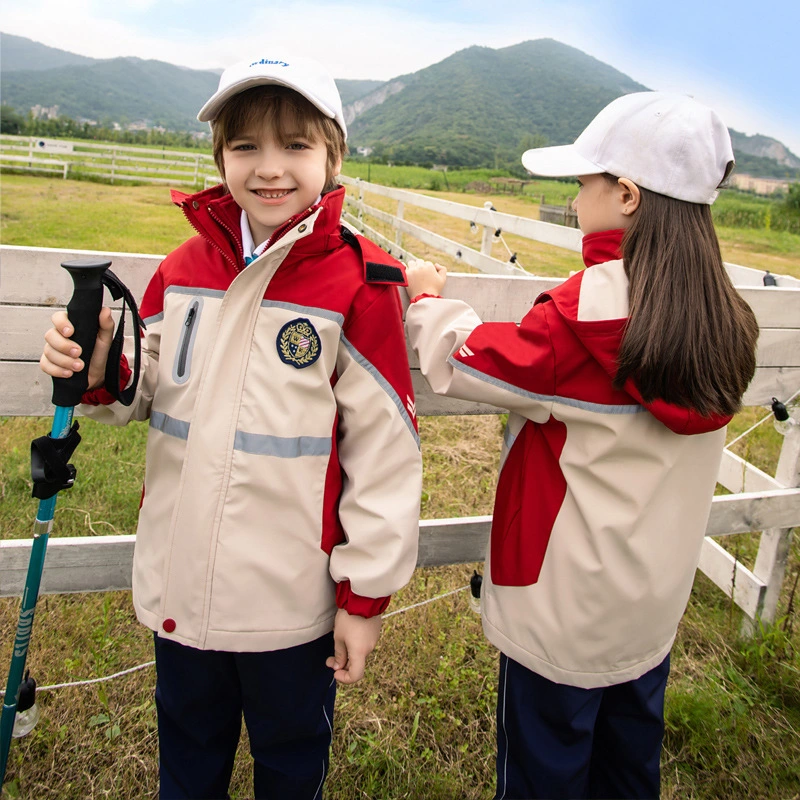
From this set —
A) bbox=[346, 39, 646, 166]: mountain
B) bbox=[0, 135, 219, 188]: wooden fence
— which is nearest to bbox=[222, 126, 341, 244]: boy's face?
bbox=[0, 135, 219, 188]: wooden fence

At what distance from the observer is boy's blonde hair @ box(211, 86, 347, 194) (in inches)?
48.0

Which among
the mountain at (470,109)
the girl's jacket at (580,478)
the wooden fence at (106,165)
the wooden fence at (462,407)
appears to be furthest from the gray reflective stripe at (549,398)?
the mountain at (470,109)

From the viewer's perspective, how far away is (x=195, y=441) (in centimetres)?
122

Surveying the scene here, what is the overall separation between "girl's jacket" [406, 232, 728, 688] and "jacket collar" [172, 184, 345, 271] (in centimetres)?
28

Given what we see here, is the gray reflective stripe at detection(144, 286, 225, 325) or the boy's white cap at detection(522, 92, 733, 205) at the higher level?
the boy's white cap at detection(522, 92, 733, 205)

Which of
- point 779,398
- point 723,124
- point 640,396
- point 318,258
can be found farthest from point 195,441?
point 779,398

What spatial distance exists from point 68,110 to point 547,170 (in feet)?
615

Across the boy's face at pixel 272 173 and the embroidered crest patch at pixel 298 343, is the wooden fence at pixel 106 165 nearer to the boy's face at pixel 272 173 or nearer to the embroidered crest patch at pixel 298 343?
the boy's face at pixel 272 173

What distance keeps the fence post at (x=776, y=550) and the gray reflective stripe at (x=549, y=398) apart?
4.77 feet

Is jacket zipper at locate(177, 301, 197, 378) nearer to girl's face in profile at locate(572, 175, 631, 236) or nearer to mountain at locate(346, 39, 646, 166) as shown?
girl's face in profile at locate(572, 175, 631, 236)

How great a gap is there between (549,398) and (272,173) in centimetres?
69

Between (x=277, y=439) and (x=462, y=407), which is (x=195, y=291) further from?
(x=462, y=407)

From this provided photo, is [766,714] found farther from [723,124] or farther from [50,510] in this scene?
[50,510]

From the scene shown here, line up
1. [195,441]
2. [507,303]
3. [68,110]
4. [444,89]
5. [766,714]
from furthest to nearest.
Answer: [444,89], [68,110], [766,714], [507,303], [195,441]
